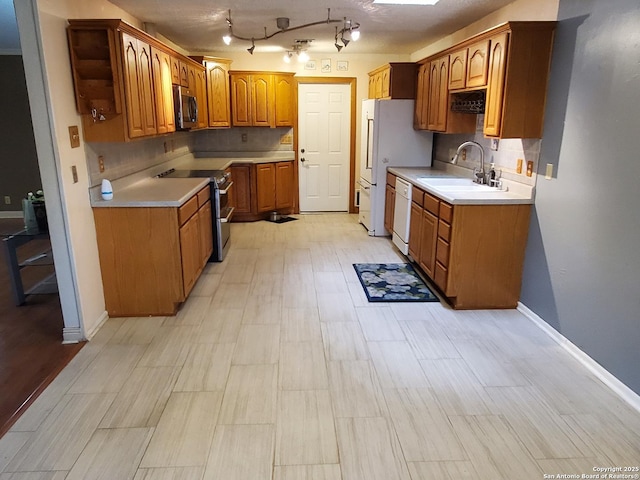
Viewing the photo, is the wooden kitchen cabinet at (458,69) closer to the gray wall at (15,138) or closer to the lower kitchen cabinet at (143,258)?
the lower kitchen cabinet at (143,258)

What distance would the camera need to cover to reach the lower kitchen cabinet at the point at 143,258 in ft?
10.8

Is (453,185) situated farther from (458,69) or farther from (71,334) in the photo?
(71,334)

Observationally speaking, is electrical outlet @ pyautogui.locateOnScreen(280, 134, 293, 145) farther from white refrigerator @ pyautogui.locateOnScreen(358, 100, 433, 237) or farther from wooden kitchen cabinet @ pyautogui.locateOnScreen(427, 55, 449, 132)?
wooden kitchen cabinet @ pyautogui.locateOnScreen(427, 55, 449, 132)

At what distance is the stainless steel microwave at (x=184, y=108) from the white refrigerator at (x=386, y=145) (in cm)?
212

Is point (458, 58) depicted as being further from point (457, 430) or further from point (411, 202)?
point (457, 430)

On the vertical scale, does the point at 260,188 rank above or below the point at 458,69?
below

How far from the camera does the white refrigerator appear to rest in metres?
5.38

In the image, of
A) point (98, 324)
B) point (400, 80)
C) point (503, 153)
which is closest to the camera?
point (98, 324)

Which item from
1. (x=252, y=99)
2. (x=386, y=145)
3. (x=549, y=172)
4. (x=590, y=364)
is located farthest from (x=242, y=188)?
(x=590, y=364)

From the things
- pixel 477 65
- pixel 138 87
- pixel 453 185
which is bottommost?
pixel 453 185

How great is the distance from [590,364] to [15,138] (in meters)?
7.56

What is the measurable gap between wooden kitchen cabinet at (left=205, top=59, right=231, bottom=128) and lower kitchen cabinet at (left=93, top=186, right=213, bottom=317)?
2.93 m

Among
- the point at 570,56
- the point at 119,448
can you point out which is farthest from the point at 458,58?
the point at 119,448

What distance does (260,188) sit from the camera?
6.46m
